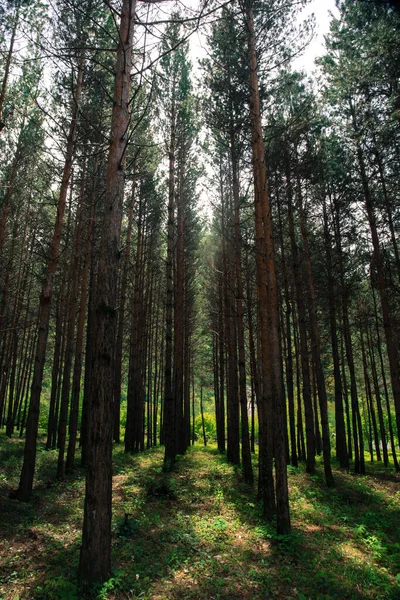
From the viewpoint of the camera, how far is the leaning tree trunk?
4.12m

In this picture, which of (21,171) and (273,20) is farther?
(21,171)

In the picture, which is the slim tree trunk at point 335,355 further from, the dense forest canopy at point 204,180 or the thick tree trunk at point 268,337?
the thick tree trunk at point 268,337

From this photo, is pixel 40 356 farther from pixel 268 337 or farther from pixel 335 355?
pixel 335 355

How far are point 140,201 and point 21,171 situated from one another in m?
4.98

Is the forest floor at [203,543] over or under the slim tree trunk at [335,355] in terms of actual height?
under

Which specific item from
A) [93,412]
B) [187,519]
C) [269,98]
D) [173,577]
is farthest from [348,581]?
[269,98]

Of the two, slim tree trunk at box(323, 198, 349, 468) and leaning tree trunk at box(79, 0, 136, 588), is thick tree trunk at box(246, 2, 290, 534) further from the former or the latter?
slim tree trunk at box(323, 198, 349, 468)

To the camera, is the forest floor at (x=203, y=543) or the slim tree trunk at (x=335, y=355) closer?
the forest floor at (x=203, y=543)

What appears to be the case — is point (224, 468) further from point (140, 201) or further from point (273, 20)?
point (273, 20)

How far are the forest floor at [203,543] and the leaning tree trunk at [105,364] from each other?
469mm

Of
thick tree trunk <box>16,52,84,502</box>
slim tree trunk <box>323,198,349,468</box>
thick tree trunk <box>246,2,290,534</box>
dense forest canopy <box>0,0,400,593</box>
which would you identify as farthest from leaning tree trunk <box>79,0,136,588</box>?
slim tree trunk <box>323,198,349,468</box>

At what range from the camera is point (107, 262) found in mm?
4703

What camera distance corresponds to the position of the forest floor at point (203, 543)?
4.53 m

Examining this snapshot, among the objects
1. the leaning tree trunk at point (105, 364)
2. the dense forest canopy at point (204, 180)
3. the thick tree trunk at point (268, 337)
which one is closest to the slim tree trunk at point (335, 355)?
the dense forest canopy at point (204, 180)
